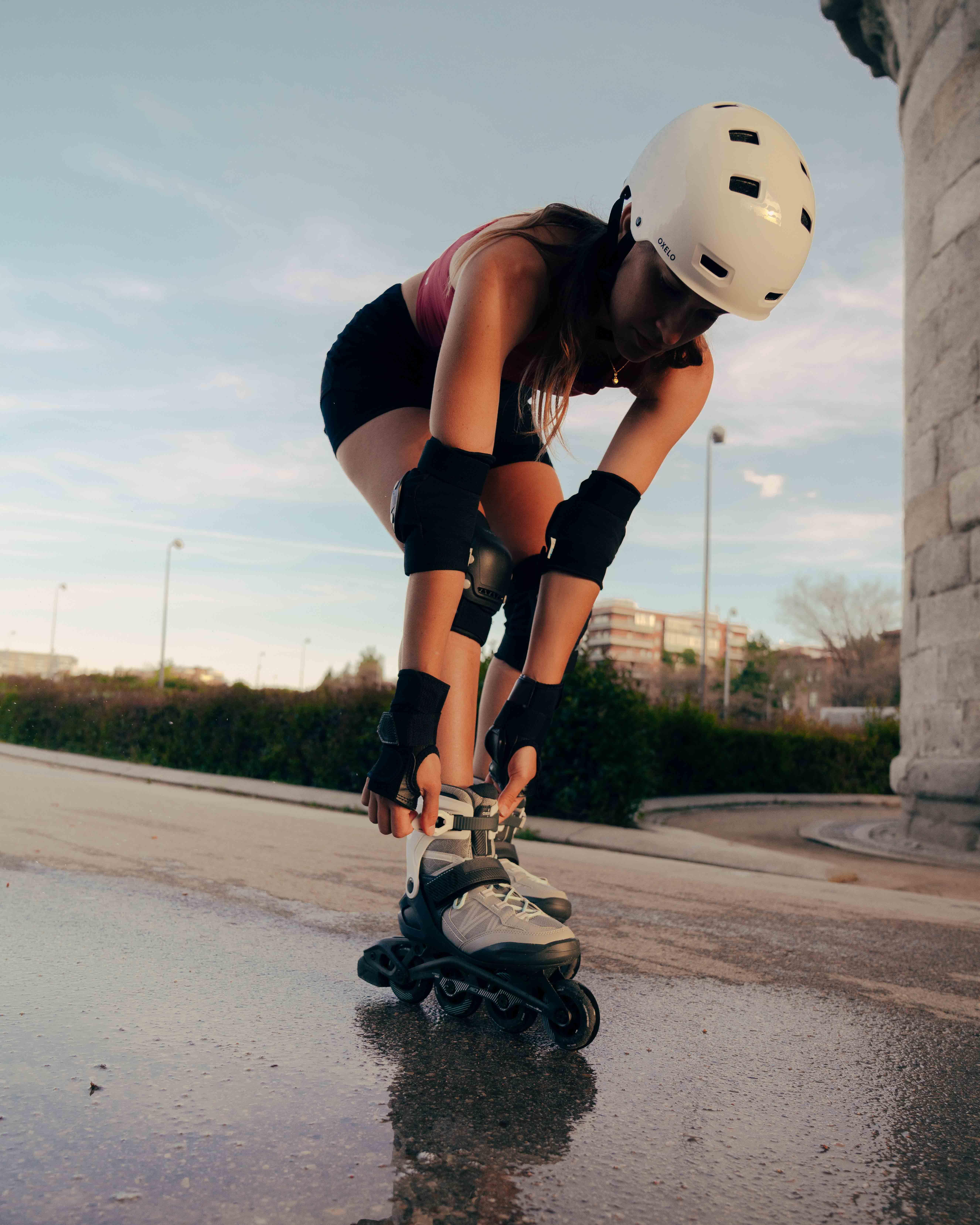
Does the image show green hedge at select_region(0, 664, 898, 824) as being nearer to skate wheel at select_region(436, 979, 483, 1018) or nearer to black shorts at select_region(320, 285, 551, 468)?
black shorts at select_region(320, 285, 551, 468)

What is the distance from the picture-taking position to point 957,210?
766cm

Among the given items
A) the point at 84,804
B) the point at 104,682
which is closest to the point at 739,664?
the point at 104,682

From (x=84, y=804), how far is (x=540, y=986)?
4.66 meters

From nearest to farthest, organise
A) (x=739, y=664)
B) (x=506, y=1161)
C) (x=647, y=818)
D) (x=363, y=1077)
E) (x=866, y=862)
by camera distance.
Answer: (x=506, y=1161), (x=363, y=1077), (x=866, y=862), (x=647, y=818), (x=739, y=664)

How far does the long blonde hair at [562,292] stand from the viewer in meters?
1.94

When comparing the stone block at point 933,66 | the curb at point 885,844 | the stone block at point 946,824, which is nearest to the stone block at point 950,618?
the stone block at point 946,824

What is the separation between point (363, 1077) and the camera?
1.41 m

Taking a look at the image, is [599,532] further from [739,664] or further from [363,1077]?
[739,664]

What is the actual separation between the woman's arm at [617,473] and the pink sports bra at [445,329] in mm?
102

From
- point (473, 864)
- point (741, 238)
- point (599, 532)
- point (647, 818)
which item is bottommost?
point (647, 818)

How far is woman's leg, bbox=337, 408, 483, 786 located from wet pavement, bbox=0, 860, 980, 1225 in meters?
0.53

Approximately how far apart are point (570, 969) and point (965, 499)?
686 centimetres

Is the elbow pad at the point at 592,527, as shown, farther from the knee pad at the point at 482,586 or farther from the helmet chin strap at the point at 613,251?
the helmet chin strap at the point at 613,251

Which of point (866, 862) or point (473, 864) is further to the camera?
point (866, 862)
